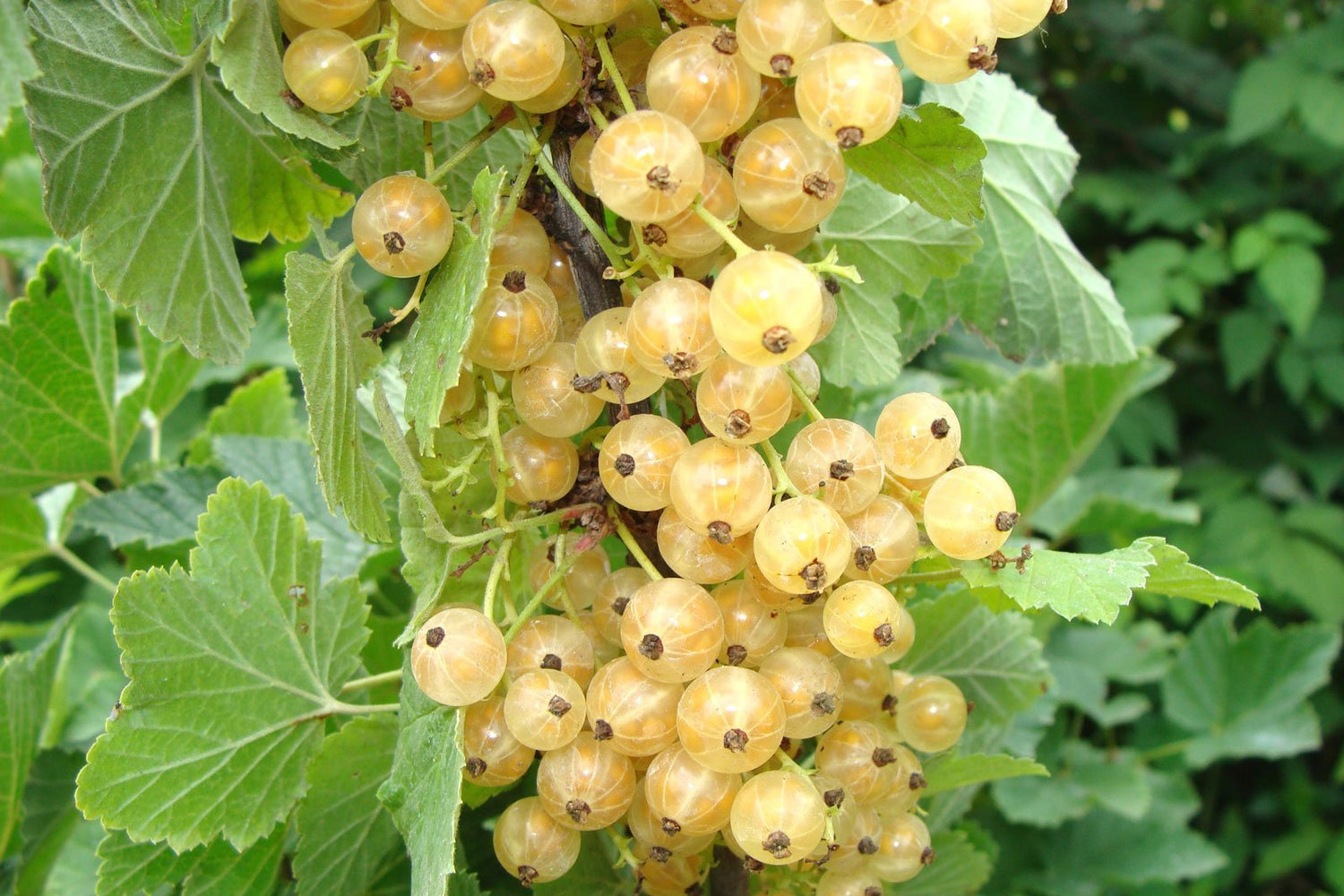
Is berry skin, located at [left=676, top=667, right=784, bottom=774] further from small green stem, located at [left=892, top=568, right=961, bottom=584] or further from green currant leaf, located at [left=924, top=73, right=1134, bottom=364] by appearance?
green currant leaf, located at [left=924, top=73, right=1134, bottom=364]

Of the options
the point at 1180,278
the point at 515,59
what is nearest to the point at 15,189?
the point at 515,59

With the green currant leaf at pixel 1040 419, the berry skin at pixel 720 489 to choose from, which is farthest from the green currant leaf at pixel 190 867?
the green currant leaf at pixel 1040 419

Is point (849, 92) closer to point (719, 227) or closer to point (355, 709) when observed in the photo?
point (719, 227)

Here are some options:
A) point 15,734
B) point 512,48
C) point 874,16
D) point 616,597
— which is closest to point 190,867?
point 15,734

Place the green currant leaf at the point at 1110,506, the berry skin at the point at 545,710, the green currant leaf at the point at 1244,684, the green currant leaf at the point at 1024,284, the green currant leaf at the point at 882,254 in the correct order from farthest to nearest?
the green currant leaf at the point at 1244,684, the green currant leaf at the point at 1110,506, the green currant leaf at the point at 1024,284, the green currant leaf at the point at 882,254, the berry skin at the point at 545,710

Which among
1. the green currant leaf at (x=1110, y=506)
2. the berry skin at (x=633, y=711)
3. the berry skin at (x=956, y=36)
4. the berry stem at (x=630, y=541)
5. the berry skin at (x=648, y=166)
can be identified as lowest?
the green currant leaf at (x=1110, y=506)

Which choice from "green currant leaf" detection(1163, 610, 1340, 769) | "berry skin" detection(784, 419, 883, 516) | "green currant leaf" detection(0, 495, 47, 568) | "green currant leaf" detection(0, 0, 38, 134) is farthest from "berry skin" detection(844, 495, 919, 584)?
"green currant leaf" detection(1163, 610, 1340, 769)

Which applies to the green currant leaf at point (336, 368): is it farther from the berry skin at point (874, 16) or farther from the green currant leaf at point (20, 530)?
the green currant leaf at point (20, 530)
